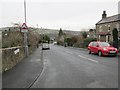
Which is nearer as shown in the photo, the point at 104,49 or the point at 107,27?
the point at 104,49

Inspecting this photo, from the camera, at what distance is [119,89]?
224 inches

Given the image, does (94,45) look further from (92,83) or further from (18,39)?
(92,83)

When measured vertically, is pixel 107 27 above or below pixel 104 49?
above

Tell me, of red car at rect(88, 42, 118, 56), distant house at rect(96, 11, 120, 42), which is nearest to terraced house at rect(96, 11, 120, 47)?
distant house at rect(96, 11, 120, 42)

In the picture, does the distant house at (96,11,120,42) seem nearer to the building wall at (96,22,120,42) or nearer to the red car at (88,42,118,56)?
the building wall at (96,22,120,42)

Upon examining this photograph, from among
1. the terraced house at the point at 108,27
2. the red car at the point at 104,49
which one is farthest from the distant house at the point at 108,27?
the red car at the point at 104,49

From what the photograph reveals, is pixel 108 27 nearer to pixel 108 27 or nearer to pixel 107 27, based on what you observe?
pixel 108 27

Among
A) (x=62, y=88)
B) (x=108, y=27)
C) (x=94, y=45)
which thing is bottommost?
(x=62, y=88)

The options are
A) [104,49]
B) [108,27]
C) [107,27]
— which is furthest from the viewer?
[107,27]

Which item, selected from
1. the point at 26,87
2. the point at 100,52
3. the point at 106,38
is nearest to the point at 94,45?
the point at 100,52

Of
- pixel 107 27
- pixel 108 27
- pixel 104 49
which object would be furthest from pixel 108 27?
pixel 104 49

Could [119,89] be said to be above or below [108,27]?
below

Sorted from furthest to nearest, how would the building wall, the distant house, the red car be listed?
1. the building wall
2. the distant house
3. the red car

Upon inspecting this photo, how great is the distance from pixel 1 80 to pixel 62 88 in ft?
9.05
